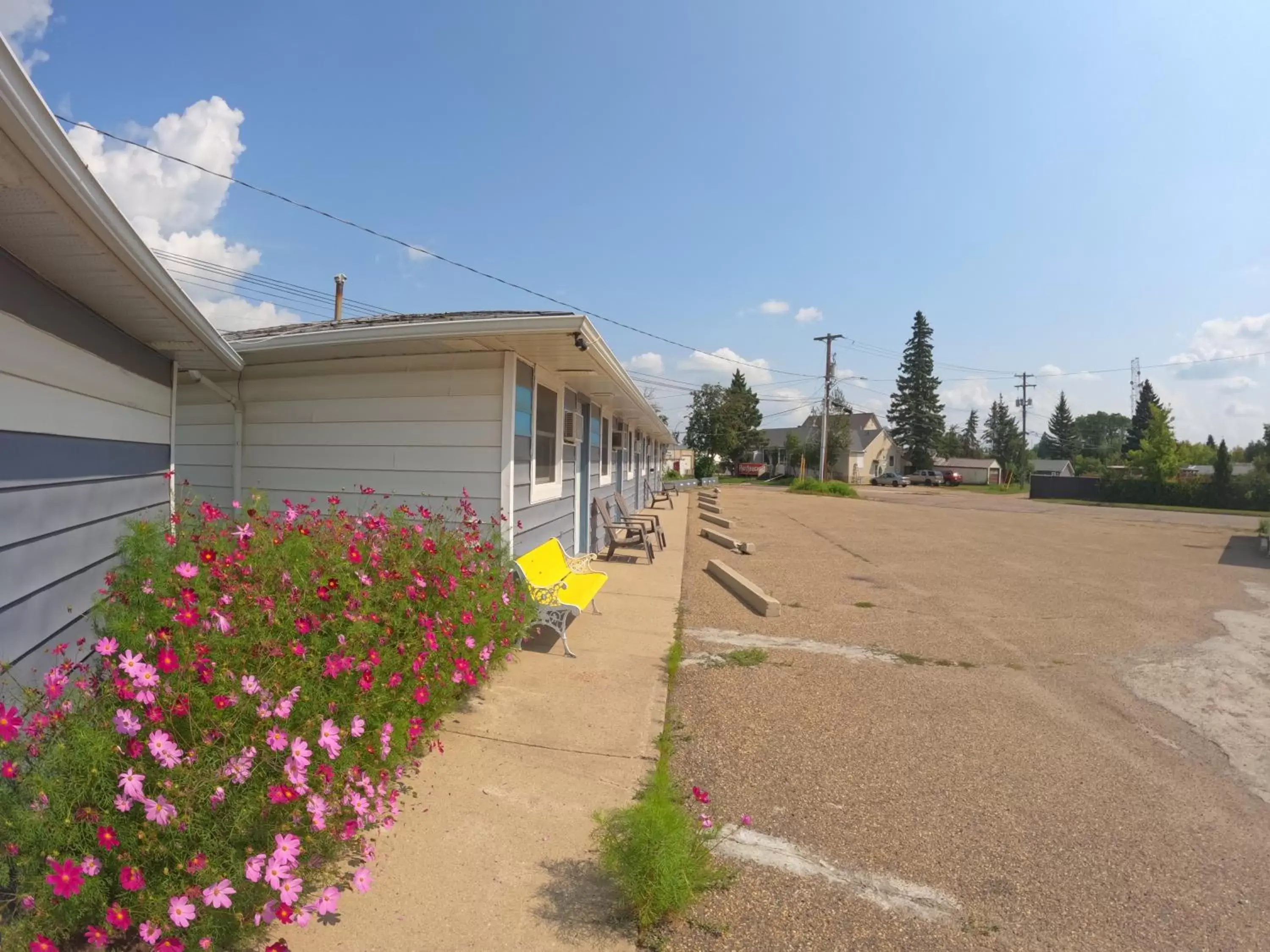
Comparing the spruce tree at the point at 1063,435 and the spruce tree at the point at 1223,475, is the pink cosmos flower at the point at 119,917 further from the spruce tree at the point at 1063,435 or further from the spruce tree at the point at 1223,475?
the spruce tree at the point at 1063,435

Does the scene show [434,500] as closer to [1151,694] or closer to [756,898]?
[756,898]

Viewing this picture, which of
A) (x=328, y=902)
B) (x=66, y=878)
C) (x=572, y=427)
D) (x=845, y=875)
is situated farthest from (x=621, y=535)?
(x=66, y=878)

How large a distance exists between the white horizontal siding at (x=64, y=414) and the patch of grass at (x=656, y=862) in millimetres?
2597

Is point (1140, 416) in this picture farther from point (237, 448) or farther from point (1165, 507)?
point (237, 448)

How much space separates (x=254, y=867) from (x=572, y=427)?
689cm

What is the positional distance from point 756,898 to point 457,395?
13.7 ft

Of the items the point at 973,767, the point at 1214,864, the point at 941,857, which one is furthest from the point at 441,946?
the point at 1214,864

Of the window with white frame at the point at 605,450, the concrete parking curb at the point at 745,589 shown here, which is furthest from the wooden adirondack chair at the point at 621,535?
the concrete parking curb at the point at 745,589

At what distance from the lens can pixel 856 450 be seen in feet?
193

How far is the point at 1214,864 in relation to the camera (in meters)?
2.74

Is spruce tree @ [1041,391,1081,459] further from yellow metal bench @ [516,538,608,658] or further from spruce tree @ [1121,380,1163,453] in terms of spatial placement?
yellow metal bench @ [516,538,608,658]

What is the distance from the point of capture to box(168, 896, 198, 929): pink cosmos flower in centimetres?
152

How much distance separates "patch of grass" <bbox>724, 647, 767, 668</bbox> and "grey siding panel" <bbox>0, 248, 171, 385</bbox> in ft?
14.3

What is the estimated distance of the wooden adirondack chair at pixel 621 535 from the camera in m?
9.45
